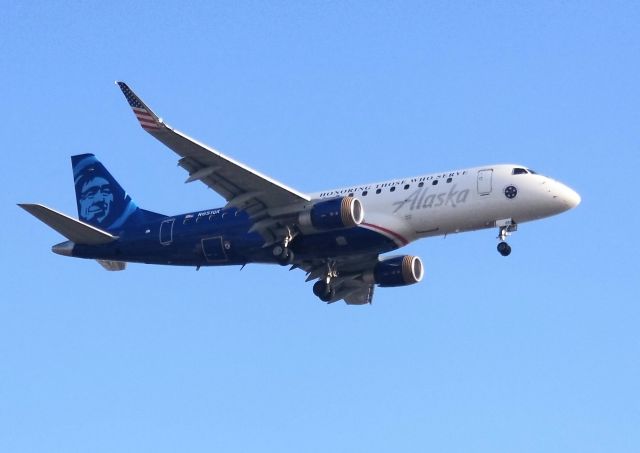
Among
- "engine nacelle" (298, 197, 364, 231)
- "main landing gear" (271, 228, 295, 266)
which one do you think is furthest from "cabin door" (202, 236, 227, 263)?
"engine nacelle" (298, 197, 364, 231)

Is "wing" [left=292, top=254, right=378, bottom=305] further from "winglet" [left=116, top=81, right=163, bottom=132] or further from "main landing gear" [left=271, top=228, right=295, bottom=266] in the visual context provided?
"winglet" [left=116, top=81, right=163, bottom=132]

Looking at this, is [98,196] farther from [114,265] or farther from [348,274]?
[348,274]

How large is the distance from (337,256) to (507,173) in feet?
28.6

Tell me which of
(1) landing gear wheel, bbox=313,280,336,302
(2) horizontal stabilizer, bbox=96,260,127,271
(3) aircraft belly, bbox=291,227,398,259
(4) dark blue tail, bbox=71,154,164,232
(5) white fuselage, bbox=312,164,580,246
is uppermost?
(4) dark blue tail, bbox=71,154,164,232

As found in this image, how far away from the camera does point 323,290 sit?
216 feet

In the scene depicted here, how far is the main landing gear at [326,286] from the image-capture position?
65.1m

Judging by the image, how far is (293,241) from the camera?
203ft

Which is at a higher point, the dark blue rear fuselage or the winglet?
the winglet

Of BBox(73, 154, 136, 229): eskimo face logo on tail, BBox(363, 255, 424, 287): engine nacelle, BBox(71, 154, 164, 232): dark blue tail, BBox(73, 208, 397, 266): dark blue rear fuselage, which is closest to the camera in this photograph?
BBox(73, 208, 397, 266): dark blue rear fuselage

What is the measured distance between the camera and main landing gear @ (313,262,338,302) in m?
65.1

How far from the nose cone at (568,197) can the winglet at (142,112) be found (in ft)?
59.6

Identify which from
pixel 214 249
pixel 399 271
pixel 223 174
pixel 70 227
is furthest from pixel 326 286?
pixel 70 227

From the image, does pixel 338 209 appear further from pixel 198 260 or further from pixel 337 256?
pixel 198 260

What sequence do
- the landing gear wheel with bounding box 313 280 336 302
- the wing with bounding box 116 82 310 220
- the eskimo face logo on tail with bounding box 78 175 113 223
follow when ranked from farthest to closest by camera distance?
the eskimo face logo on tail with bounding box 78 175 113 223 < the landing gear wheel with bounding box 313 280 336 302 < the wing with bounding box 116 82 310 220
